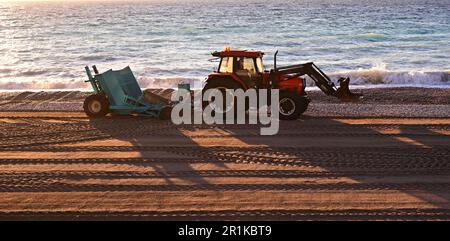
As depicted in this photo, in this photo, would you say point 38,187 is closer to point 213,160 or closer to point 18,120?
point 213,160

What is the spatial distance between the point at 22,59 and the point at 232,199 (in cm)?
2527

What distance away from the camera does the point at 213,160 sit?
412 inches

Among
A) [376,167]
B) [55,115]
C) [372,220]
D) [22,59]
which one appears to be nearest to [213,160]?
[376,167]

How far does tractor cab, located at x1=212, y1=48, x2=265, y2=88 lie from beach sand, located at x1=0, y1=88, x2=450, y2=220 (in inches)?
42.7

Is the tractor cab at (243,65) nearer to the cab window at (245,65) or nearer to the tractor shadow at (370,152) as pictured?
the cab window at (245,65)

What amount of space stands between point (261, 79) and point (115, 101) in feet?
9.76

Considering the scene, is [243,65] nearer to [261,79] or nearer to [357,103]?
[261,79]

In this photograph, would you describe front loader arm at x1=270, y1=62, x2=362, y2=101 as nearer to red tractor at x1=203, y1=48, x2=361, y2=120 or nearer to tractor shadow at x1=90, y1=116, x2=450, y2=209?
red tractor at x1=203, y1=48, x2=361, y2=120

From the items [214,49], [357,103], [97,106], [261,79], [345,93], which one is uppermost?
[261,79]

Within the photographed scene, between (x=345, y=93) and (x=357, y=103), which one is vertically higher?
(x=345, y=93)

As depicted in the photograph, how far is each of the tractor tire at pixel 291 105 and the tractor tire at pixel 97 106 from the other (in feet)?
11.6

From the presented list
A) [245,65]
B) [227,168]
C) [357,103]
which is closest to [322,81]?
[245,65]

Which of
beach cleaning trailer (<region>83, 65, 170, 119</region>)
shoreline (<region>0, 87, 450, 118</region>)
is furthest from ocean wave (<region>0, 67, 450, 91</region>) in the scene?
beach cleaning trailer (<region>83, 65, 170, 119</region>)

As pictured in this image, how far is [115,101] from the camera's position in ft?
44.6
